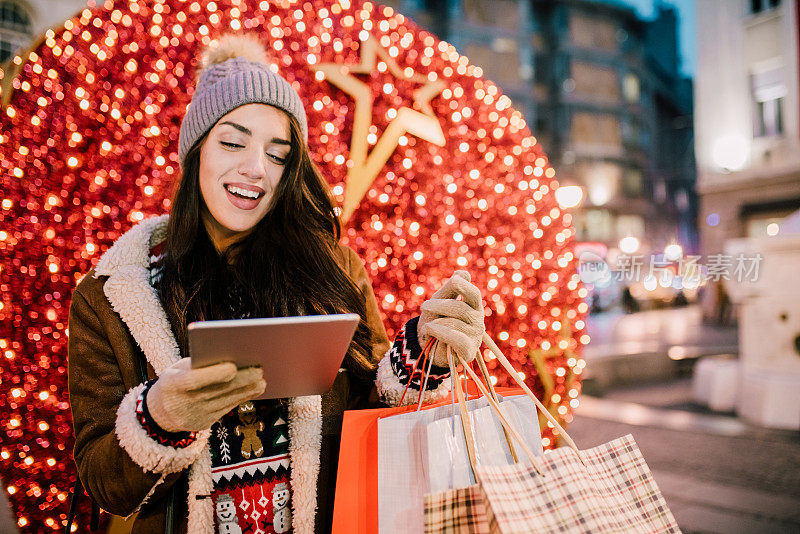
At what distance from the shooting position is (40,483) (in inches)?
70.7

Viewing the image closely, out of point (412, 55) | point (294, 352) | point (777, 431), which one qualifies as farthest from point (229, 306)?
point (777, 431)

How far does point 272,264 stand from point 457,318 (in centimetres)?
65

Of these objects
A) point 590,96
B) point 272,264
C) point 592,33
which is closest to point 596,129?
point 590,96

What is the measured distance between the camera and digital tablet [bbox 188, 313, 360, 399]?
85cm

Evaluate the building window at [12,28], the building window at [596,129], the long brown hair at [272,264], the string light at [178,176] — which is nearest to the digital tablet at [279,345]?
the long brown hair at [272,264]

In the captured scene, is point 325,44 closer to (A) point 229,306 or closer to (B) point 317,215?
(B) point 317,215

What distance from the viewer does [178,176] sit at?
5.62 feet

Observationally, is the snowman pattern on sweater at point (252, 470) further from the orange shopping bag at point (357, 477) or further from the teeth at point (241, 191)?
the teeth at point (241, 191)

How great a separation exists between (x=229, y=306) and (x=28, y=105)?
1.15m

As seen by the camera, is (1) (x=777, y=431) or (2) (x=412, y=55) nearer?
(2) (x=412, y=55)

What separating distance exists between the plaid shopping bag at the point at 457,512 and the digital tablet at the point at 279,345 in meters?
0.36

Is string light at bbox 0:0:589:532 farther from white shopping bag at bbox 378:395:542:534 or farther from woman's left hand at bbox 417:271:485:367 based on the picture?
white shopping bag at bbox 378:395:542:534

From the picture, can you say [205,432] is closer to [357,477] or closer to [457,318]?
[357,477]

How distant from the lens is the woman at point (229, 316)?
1.10 metres
